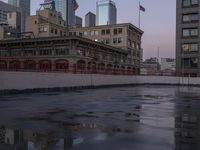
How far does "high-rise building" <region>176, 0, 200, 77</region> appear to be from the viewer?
77.1 m

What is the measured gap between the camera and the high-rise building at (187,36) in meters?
77.1

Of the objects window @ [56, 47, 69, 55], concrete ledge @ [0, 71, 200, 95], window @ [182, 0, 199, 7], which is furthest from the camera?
window @ [182, 0, 199, 7]

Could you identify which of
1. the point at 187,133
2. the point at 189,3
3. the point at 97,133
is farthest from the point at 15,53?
the point at 187,133

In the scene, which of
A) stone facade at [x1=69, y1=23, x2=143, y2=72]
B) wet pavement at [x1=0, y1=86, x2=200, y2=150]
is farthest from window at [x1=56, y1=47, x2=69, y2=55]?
wet pavement at [x1=0, y1=86, x2=200, y2=150]

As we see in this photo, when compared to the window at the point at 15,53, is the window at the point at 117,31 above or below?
above

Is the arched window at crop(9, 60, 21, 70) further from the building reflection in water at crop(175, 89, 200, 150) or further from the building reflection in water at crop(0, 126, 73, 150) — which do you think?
the building reflection in water at crop(0, 126, 73, 150)

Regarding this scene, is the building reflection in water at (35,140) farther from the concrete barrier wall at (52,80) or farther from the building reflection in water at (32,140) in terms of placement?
the concrete barrier wall at (52,80)

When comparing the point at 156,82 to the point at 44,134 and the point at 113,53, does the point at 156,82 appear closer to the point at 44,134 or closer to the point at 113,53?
the point at 113,53

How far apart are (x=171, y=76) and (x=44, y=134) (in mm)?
54375

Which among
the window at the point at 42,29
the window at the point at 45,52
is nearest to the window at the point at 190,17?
the window at the point at 45,52

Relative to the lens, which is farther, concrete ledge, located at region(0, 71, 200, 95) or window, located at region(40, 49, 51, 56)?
Result: window, located at region(40, 49, 51, 56)

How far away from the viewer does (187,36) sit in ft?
256

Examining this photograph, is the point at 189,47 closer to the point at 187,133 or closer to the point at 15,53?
the point at 15,53

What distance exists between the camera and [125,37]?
99312mm
